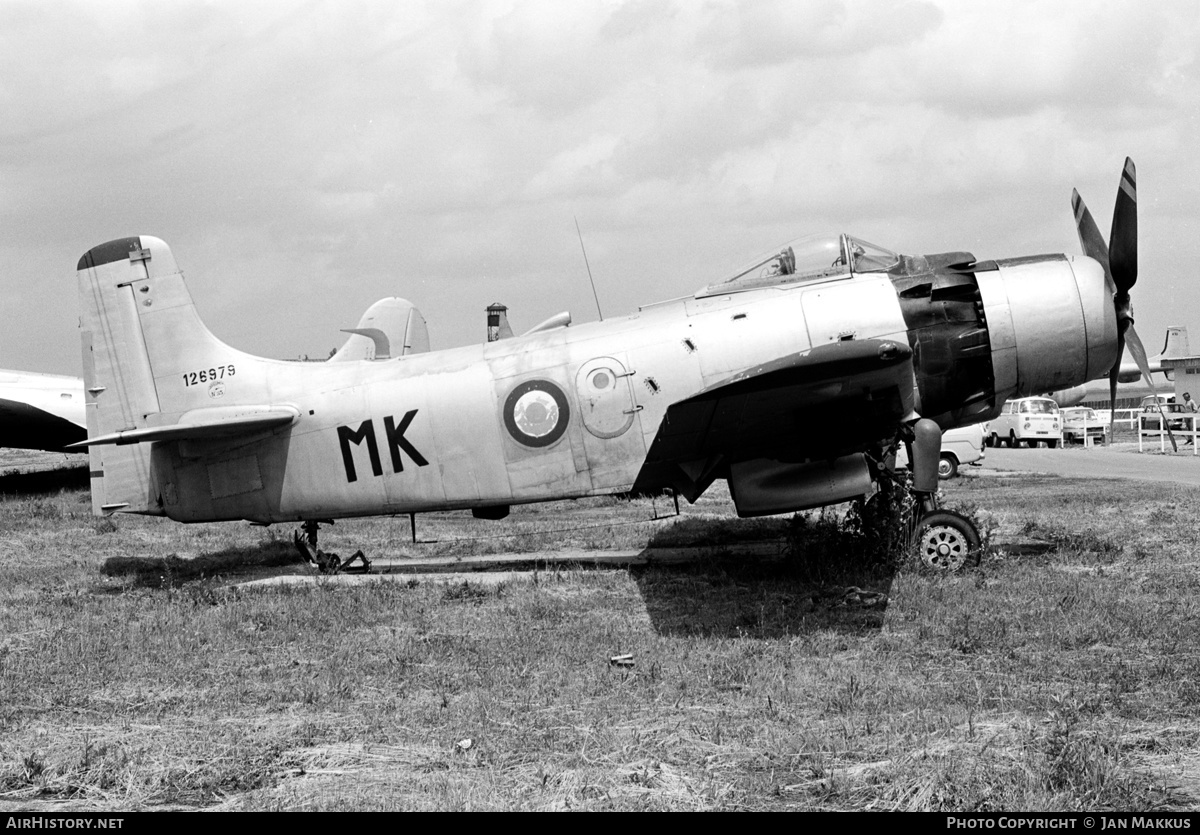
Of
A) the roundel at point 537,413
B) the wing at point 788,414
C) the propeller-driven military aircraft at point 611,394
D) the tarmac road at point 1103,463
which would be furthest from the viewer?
the tarmac road at point 1103,463

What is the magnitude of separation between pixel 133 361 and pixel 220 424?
1426mm

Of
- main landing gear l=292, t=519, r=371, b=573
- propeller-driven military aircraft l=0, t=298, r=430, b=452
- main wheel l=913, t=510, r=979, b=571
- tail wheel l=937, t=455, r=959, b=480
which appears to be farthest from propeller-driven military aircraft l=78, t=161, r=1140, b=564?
tail wheel l=937, t=455, r=959, b=480

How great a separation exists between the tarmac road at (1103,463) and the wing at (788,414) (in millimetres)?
12783

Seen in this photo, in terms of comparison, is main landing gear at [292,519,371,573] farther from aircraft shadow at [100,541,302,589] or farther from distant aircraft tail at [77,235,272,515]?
distant aircraft tail at [77,235,272,515]

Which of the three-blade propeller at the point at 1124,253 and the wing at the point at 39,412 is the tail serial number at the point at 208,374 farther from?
the wing at the point at 39,412

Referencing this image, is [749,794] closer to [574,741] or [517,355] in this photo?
[574,741]

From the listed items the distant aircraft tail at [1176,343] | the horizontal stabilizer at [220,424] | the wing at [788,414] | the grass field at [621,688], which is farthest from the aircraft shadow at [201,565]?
the distant aircraft tail at [1176,343]

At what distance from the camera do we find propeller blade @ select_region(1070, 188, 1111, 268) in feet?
33.1

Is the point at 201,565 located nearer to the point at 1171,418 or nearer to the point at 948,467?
the point at 948,467

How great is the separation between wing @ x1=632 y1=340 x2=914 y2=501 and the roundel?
35.7 inches

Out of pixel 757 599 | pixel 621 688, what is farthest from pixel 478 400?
pixel 621 688

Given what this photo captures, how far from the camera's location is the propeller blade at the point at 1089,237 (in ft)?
33.1
